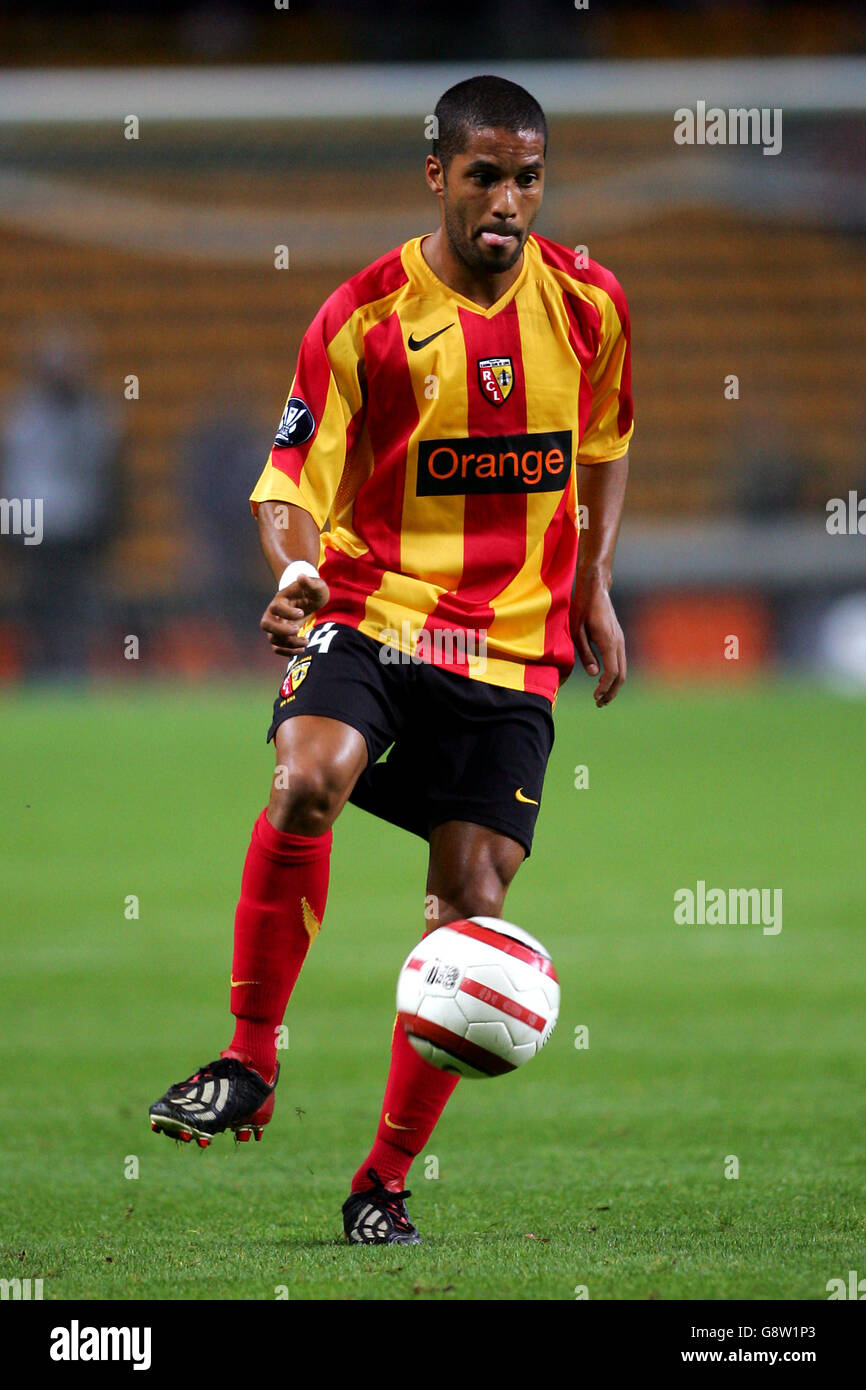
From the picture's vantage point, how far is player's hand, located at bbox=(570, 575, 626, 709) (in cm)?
445

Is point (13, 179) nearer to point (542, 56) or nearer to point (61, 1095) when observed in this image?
point (542, 56)

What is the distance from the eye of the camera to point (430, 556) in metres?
4.14

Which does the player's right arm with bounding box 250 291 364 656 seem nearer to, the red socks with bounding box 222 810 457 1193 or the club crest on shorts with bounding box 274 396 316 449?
the club crest on shorts with bounding box 274 396 316 449

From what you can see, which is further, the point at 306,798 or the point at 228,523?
the point at 228,523

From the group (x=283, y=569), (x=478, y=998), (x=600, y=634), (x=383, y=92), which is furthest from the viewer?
(x=383, y=92)

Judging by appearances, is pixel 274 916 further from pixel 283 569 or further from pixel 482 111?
pixel 482 111

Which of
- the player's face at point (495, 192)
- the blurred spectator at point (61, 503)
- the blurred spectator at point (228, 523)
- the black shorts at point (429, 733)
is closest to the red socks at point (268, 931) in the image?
the black shorts at point (429, 733)

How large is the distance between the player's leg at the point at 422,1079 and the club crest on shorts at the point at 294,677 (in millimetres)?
418

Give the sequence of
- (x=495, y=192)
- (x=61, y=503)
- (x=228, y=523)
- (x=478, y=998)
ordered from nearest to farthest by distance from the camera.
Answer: (x=478, y=998) < (x=495, y=192) < (x=61, y=503) < (x=228, y=523)

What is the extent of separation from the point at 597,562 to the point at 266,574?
504 inches

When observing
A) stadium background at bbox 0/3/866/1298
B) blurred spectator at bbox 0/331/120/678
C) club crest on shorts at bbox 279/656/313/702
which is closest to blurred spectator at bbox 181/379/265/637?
stadium background at bbox 0/3/866/1298

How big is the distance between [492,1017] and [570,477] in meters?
1.25

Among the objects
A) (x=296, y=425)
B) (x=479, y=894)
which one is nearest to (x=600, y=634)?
(x=479, y=894)

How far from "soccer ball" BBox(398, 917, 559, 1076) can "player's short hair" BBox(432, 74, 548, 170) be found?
5.22ft
